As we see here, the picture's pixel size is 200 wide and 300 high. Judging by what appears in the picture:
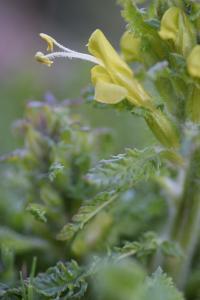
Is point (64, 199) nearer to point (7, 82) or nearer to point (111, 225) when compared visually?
point (111, 225)

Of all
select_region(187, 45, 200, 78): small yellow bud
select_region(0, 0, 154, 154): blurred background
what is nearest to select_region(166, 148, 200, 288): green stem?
select_region(187, 45, 200, 78): small yellow bud

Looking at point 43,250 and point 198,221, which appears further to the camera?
point 43,250

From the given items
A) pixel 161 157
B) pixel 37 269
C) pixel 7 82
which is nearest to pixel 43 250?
pixel 37 269

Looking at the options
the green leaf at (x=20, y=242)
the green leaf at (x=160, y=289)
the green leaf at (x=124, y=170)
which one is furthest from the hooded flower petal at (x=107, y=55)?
the green leaf at (x=20, y=242)

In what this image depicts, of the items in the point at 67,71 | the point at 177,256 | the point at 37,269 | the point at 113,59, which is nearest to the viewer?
the point at 113,59

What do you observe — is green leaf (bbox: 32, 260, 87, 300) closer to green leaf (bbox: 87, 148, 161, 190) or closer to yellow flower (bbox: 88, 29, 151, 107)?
green leaf (bbox: 87, 148, 161, 190)

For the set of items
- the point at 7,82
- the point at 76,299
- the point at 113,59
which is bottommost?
the point at 76,299
